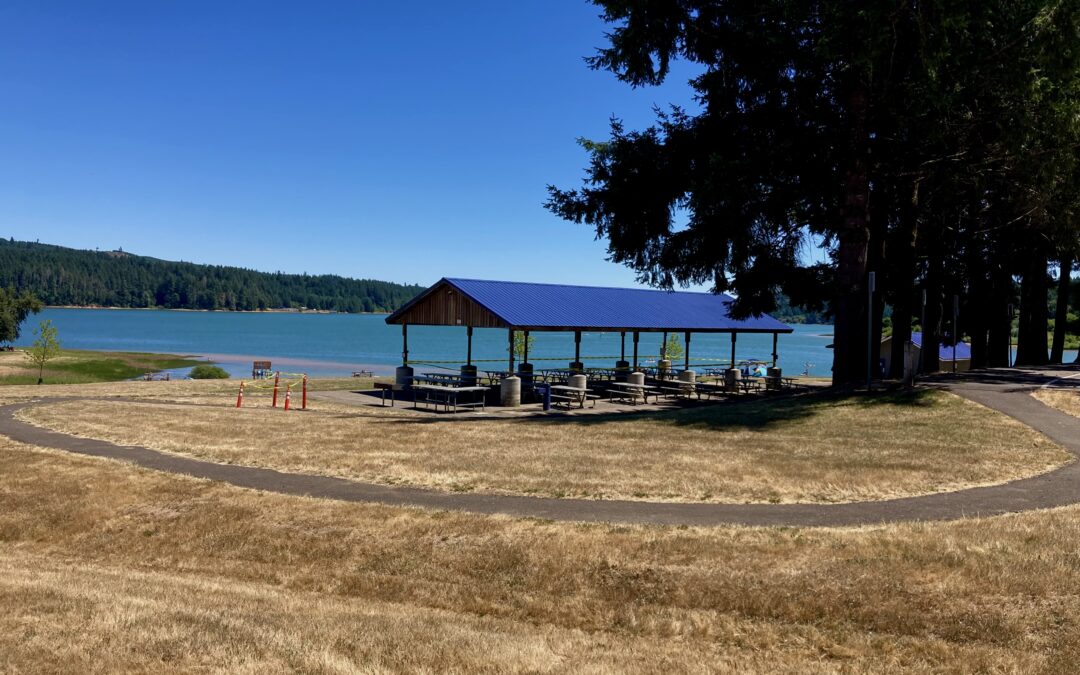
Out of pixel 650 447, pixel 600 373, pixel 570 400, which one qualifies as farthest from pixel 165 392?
pixel 650 447

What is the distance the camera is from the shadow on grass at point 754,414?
62.7 ft

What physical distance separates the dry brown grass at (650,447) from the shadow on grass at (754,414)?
75 mm

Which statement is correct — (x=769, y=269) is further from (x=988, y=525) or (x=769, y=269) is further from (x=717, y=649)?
(x=717, y=649)

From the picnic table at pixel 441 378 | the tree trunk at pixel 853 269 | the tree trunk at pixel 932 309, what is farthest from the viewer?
the picnic table at pixel 441 378

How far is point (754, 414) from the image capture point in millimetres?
20438

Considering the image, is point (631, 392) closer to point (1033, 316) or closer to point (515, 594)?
point (515, 594)

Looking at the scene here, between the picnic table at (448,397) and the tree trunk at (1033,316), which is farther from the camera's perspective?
the tree trunk at (1033,316)

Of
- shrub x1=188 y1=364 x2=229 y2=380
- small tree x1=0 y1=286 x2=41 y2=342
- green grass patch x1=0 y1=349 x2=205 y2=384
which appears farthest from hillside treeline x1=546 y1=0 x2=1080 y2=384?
small tree x1=0 y1=286 x2=41 y2=342

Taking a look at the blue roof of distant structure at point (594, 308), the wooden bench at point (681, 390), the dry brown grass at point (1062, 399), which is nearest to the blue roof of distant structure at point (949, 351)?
the blue roof of distant structure at point (594, 308)

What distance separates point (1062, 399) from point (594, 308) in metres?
17.5

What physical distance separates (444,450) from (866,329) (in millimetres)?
14735

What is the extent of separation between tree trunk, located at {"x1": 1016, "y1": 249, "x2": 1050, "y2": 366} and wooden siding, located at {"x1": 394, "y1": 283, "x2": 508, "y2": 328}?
27.3 m

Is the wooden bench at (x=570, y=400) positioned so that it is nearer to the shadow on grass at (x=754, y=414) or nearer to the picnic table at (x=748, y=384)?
the shadow on grass at (x=754, y=414)

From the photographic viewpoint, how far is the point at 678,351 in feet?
240
